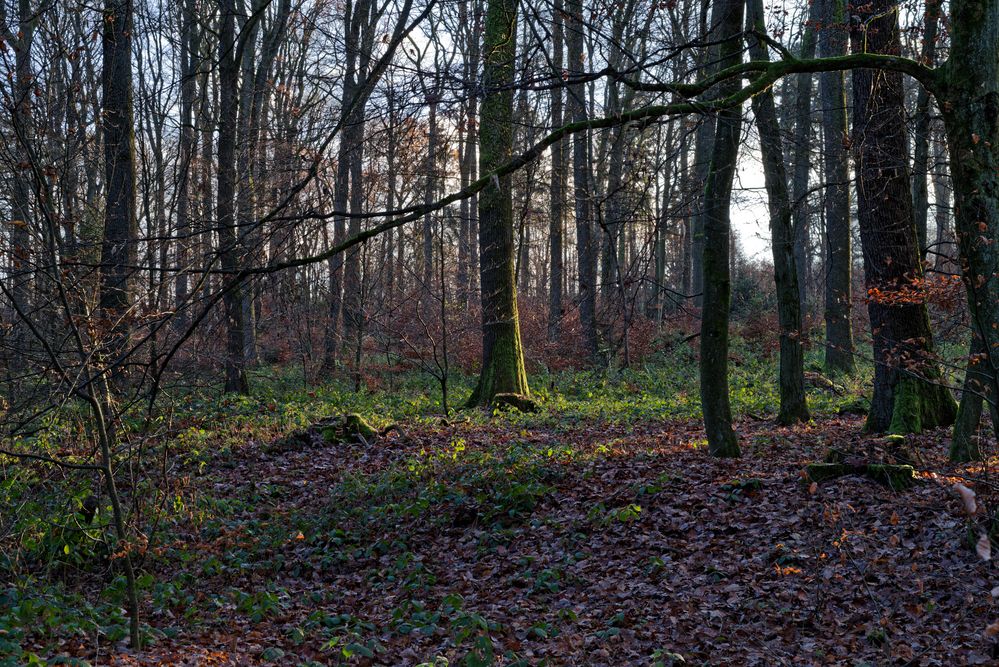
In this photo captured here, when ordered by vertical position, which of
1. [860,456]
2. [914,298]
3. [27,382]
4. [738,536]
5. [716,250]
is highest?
[716,250]

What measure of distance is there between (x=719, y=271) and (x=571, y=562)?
379 cm

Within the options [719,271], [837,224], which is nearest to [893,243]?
[719,271]

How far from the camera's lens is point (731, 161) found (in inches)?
319

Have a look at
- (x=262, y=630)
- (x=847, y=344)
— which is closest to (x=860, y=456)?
(x=262, y=630)

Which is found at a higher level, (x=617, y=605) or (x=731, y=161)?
(x=731, y=161)

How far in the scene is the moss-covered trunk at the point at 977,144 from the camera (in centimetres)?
495

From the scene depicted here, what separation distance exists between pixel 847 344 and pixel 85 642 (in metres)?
15.2

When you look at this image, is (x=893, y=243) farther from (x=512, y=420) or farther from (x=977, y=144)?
(x=512, y=420)

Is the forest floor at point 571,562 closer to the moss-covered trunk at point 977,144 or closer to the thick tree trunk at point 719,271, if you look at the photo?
the thick tree trunk at point 719,271

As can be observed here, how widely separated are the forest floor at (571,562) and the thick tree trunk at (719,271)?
0.54m

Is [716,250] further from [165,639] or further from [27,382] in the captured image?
[27,382]

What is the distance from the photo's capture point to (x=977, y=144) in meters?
4.98

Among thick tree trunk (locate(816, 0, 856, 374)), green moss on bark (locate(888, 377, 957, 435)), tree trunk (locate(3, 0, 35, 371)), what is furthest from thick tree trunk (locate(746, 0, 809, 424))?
tree trunk (locate(3, 0, 35, 371))

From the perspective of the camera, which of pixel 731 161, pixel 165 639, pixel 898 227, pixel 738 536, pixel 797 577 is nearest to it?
pixel 165 639
